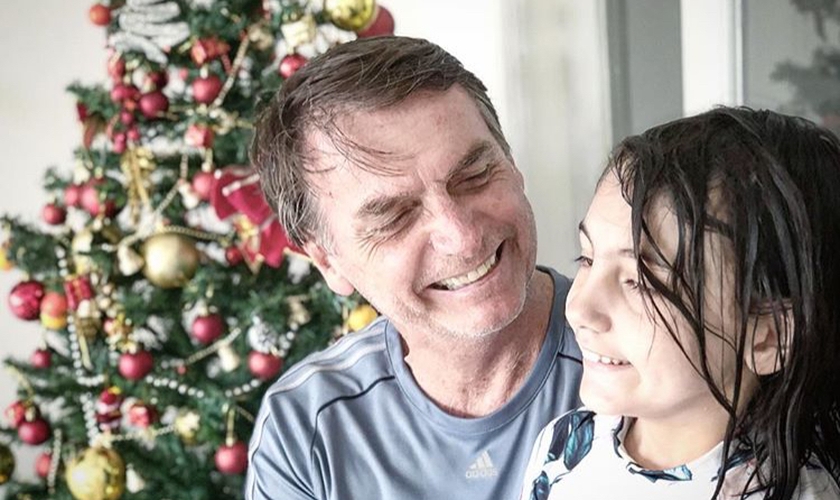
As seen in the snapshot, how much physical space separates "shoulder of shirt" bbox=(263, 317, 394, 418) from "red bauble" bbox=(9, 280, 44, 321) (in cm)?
100

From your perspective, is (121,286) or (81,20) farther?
(81,20)

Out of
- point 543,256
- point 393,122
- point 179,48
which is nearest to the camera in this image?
point 393,122

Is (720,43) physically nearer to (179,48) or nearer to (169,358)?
(179,48)

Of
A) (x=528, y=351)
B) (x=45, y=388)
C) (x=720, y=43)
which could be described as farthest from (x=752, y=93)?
(x=45, y=388)

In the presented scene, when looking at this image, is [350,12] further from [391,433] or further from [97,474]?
[97,474]

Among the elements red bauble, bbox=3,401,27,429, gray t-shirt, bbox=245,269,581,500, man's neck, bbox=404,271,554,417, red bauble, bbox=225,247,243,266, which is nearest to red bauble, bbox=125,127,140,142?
red bauble, bbox=225,247,243,266

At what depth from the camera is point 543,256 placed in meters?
3.07

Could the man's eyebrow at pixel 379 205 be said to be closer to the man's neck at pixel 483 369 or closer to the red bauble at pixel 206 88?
the man's neck at pixel 483 369

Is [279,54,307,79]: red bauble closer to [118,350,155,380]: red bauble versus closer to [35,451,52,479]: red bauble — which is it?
[118,350,155,380]: red bauble

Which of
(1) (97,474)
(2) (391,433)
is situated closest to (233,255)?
(1) (97,474)

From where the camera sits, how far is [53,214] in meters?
2.38

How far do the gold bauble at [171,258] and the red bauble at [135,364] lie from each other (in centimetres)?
18

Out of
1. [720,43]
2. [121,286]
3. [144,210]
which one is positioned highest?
[720,43]

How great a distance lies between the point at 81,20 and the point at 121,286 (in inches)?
46.0
